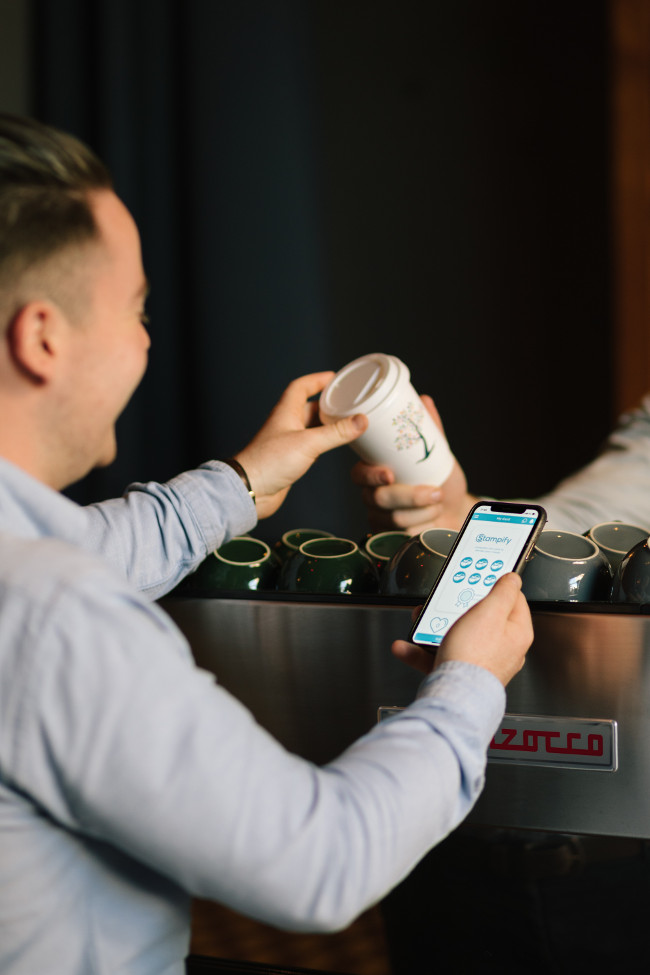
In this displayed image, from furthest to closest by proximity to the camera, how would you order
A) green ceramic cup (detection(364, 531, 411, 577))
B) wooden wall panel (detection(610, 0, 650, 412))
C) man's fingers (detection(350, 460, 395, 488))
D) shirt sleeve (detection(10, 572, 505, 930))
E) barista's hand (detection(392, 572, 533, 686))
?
wooden wall panel (detection(610, 0, 650, 412))
man's fingers (detection(350, 460, 395, 488))
green ceramic cup (detection(364, 531, 411, 577))
barista's hand (detection(392, 572, 533, 686))
shirt sleeve (detection(10, 572, 505, 930))

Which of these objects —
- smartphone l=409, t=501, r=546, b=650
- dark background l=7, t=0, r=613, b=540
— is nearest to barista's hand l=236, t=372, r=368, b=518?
smartphone l=409, t=501, r=546, b=650

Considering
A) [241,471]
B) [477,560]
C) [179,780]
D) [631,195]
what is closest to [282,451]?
[241,471]

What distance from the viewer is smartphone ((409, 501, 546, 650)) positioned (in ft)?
2.29

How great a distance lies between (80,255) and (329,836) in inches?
15.2

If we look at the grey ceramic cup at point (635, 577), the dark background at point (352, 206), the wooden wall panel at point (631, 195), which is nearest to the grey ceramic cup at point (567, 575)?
the grey ceramic cup at point (635, 577)

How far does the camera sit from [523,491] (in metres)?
2.23

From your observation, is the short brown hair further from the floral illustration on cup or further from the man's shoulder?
the floral illustration on cup

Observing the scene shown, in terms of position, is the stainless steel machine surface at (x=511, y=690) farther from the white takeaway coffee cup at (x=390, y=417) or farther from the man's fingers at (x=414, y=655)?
the white takeaway coffee cup at (x=390, y=417)

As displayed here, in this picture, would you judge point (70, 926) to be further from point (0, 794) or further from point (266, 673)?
point (266, 673)

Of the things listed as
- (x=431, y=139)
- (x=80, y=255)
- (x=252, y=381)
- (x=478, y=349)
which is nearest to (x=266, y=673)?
(x=80, y=255)

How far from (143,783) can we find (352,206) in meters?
1.82

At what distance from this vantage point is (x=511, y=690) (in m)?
0.72

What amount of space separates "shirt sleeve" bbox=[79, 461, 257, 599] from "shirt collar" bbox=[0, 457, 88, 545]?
20 cm

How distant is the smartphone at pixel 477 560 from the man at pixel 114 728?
0.03 metres
